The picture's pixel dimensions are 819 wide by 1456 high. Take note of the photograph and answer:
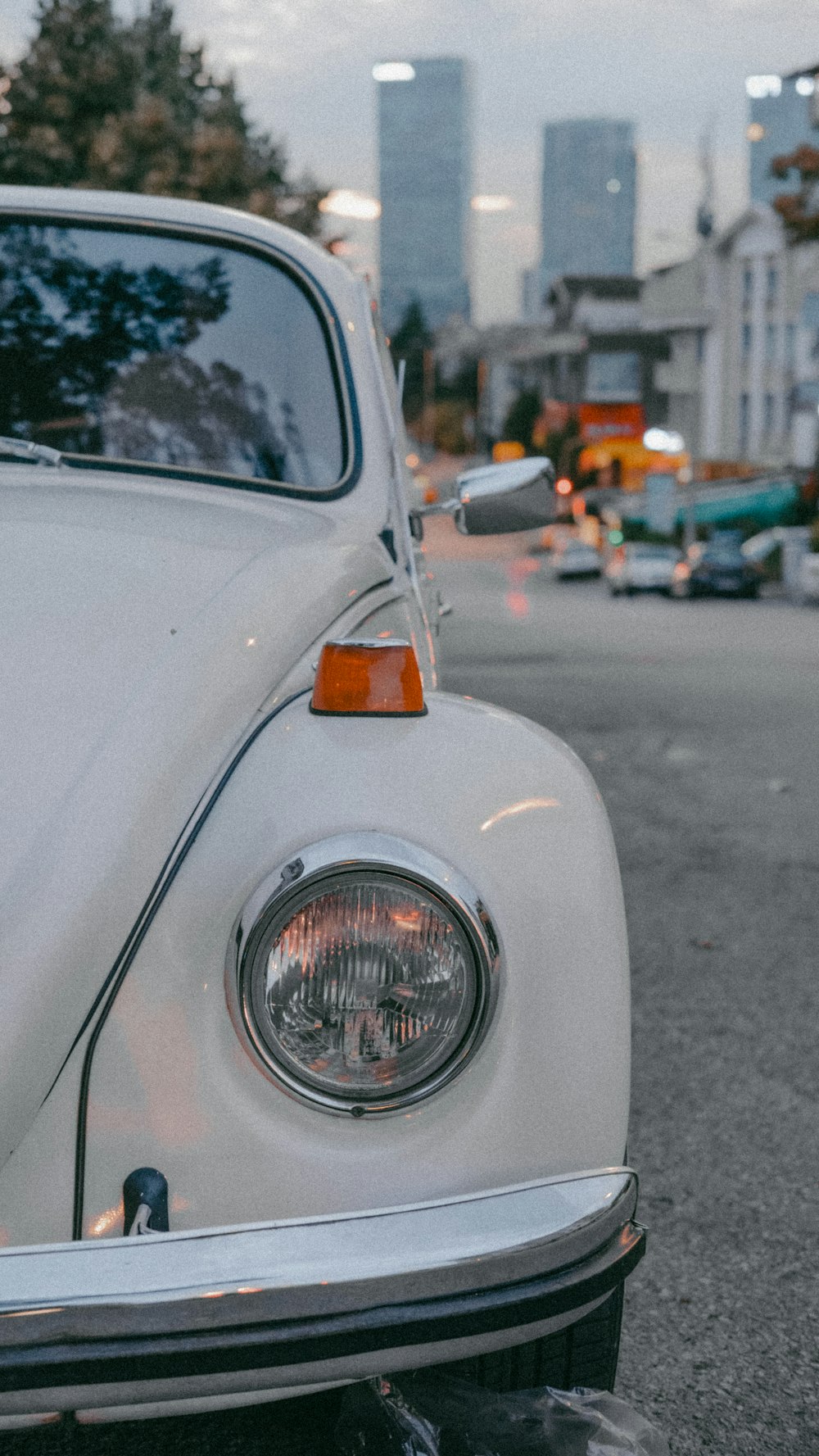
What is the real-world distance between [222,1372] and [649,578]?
33.9 m

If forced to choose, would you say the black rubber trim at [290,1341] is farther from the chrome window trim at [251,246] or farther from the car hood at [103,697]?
the chrome window trim at [251,246]

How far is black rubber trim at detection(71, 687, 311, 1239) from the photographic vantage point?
166 cm

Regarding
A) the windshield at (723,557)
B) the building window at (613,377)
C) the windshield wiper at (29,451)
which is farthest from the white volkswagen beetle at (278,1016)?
the building window at (613,377)

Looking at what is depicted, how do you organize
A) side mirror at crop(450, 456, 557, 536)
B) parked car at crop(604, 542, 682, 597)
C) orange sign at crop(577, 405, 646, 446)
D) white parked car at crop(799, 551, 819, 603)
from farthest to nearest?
1. orange sign at crop(577, 405, 646, 446)
2. parked car at crop(604, 542, 682, 597)
3. white parked car at crop(799, 551, 819, 603)
4. side mirror at crop(450, 456, 557, 536)

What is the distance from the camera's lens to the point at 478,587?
3584 centimetres

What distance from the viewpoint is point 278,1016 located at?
168 centimetres

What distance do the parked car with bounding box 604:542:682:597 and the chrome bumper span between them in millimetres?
33472

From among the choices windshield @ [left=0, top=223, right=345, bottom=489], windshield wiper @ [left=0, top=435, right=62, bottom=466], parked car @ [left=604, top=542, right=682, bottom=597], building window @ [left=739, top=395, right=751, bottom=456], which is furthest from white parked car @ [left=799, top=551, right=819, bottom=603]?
building window @ [left=739, top=395, right=751, bottom=456]

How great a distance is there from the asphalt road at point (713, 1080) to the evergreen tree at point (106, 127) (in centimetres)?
688

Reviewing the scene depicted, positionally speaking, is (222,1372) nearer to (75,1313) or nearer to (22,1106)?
(75,1313)

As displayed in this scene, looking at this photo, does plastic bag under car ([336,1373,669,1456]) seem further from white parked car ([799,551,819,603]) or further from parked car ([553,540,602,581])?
parked car ([553,540,602,581])

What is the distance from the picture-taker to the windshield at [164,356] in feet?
9.66

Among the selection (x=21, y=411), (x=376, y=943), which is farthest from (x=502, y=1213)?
(x=21, y=411)

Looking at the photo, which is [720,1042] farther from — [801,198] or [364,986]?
[801,198]
